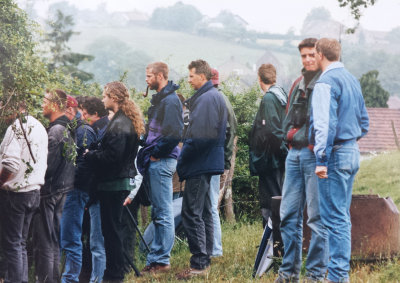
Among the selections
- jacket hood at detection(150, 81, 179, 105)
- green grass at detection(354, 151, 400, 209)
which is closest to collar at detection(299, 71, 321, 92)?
jacket hood at detection(150, 81, 179, 105)

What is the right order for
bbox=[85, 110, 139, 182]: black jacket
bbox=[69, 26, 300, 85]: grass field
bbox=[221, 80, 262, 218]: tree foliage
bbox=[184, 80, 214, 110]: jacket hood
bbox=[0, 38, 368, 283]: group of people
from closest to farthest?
bbox=[0, 38, 368, 283]: group of people, bbox=[85, 110, 139, 182]: black jacket, bbox=[184, 80, 214, 110]: jacket hood, bbox=[221, 80, 262, 218]: tree foliage, bbox=[69, 26, 300, 85]: grass field

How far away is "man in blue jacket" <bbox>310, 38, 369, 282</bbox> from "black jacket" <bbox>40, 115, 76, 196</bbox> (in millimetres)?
2330

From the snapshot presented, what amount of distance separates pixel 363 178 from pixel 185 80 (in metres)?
9.42

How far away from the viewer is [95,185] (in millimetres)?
5980

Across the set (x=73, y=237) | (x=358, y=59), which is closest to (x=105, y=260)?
(x=73, y=237)

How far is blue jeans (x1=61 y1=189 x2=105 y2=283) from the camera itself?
6.22 meters

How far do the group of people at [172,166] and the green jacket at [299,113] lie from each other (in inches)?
0.4

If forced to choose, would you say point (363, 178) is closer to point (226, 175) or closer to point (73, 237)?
point (226, 175)

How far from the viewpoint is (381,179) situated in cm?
1769

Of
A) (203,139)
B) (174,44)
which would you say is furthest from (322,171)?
(174,44)

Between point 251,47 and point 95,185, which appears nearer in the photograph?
point 95,185

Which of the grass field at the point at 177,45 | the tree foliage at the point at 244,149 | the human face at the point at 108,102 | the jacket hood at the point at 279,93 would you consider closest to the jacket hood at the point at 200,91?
the human face at the point at 108,102

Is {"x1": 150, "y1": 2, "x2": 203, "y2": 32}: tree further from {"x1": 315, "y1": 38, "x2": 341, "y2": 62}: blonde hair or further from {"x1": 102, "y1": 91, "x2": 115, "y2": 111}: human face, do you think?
{"x1": 315, "y1": 38, "x2": 341, "y2": 62}: blonde hair

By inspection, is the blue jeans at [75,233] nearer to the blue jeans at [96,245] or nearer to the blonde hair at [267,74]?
the blue jeans at [96,245]
